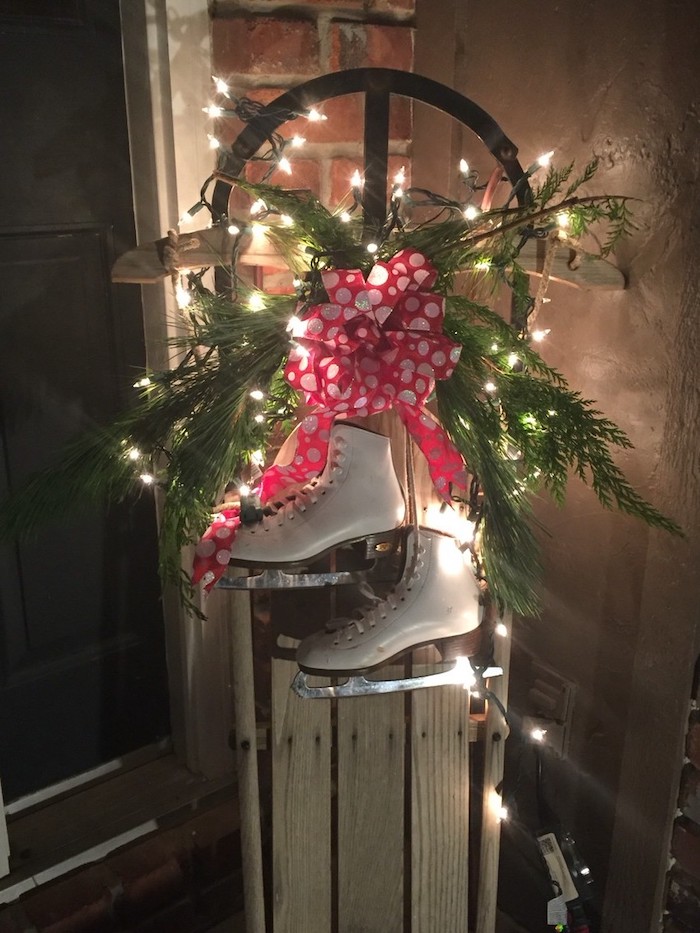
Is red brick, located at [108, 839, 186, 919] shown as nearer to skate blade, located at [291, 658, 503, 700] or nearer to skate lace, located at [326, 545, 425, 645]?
skate blade, located at [291, 658, 503, 700]

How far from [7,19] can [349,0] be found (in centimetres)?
45

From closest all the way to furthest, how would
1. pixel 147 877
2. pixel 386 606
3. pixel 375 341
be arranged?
pixel 375 341 → pixel 386 606 → pixel 147 877

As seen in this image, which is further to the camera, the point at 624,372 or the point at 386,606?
the point at 624,372

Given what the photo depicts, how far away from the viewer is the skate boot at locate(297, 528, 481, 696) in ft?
2.74

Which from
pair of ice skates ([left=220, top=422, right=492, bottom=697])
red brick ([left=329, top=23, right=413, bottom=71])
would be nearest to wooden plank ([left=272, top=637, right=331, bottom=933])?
pair of ice skates ([left=220, top=422, right=492, bottom=697])

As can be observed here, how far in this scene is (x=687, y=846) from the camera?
106 cm

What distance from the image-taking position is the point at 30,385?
1135mm

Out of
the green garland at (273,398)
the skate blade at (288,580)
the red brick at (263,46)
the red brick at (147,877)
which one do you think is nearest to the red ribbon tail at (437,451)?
the green garland at (273,398)

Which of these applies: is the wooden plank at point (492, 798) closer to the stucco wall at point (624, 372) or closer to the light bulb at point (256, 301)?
the stucco wall at point (624, 372)

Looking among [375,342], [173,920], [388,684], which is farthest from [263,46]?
[173,920]

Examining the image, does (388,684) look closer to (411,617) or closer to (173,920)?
(411,617)

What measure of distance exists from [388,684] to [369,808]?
0.83ft

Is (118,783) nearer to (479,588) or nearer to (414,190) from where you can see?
(479,588)

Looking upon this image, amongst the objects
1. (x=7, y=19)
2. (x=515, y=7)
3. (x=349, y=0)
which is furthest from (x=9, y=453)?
(x=515, y=7)
